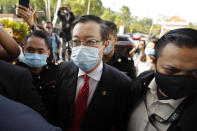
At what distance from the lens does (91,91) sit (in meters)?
1.42

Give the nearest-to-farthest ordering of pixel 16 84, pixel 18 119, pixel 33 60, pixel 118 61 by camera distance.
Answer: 1. pixel 18 119
2. pixel 16 84
3. pixel 33 60
4. pixel 118 61

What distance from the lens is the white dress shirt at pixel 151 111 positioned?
104 cm

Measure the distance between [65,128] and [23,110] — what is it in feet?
3.46

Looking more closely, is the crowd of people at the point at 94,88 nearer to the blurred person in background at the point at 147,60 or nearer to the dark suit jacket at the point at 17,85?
the dark suit jacket at the point at 17,85

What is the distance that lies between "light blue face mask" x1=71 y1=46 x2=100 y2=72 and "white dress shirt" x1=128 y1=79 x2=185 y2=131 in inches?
26.3

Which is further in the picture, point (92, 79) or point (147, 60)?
point (147, 60)

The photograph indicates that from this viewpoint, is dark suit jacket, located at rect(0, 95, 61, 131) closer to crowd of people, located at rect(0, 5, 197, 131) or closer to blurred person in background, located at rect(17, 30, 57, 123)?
crowd of people, located at rect(0, 5, 197, 131)

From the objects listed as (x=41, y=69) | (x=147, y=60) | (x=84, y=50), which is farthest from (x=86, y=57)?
(x=147, y=60)

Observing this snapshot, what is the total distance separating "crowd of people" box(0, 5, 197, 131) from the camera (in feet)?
3.01

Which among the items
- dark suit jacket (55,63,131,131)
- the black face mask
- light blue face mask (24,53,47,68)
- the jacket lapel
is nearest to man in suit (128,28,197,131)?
the black face mask

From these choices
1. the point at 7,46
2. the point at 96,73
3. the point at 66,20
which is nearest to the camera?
the point at 7,46

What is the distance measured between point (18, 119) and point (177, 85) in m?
1.07

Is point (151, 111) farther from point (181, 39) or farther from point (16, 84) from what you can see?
point (16, 84)

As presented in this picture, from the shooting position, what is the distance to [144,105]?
3.97 feet
